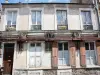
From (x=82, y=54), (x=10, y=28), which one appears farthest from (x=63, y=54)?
(x=10, y=28)

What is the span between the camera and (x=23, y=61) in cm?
1641

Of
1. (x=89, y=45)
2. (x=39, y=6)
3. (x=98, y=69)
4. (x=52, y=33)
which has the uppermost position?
(x=39, y=6)

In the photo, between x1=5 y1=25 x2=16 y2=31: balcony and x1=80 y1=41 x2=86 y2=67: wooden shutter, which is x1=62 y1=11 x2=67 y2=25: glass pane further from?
x1=5 y1=25 x2=16 y2=31: balcony

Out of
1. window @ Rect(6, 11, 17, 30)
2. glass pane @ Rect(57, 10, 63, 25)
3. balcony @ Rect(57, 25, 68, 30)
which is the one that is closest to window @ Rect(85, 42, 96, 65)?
balcony @ Rect(57, 25, 68, 30)

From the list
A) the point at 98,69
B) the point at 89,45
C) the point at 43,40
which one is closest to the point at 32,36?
the point at 43,40

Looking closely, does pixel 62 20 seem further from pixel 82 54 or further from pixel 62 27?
pixel 82 54

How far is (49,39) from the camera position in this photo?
16641 mm

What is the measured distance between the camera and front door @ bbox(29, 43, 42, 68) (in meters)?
16.6

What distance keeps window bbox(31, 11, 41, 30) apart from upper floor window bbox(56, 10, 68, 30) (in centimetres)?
171

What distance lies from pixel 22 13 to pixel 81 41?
580 centimetres

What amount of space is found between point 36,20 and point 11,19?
2242 mm

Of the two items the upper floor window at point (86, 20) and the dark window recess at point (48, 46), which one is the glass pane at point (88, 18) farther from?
the dark window recess at point (48, 46)

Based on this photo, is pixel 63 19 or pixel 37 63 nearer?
pixel 37 63

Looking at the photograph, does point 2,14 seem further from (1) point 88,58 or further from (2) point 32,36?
(1) point 88,58
